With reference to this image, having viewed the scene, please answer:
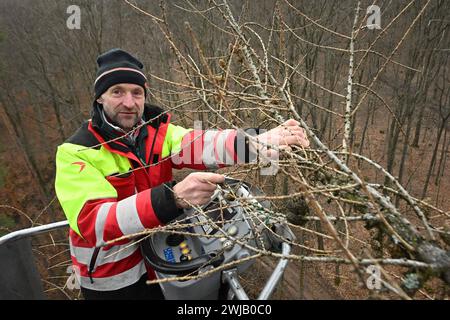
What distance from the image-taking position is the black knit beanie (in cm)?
224

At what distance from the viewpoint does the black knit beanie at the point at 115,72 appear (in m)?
2.24

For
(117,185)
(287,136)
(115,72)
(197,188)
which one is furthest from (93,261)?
(287,136)

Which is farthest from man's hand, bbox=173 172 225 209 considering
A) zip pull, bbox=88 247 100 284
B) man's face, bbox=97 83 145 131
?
man's face, bbox=97 83 145 131

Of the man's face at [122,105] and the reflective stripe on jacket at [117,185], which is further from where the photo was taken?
the man's face at [122,105]

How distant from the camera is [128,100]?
2252 mm

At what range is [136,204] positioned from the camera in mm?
1745

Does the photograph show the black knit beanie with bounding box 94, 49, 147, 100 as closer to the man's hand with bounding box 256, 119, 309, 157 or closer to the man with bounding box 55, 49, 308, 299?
the man with bounding box 55, 49, 308, 299

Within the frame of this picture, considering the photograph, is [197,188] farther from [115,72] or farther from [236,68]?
[236,68]

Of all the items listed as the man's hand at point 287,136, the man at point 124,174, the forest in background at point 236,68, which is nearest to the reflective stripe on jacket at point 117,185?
the man at point 124,174

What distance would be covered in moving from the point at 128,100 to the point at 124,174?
517 mm

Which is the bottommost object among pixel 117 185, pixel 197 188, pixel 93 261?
pixel 93 261

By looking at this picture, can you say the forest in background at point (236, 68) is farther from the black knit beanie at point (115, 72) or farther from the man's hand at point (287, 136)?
the man's hand at point (287, 136)

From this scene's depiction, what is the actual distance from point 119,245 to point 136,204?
428 millimetres
